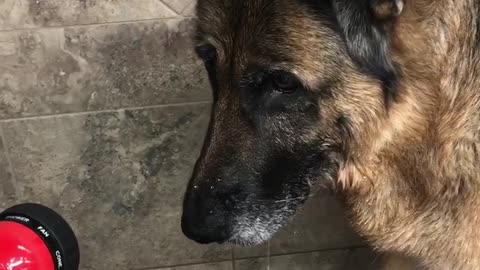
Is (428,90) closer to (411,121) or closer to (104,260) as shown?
(411,121)

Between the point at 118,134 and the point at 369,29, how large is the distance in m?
0.71

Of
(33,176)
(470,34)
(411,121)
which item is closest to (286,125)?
(411,121)

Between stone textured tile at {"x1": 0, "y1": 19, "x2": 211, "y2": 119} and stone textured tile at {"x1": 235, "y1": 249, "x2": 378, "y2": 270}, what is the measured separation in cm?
48

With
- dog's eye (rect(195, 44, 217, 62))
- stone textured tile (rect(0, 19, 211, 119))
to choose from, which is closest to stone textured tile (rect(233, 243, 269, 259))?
stone textured tile (rect(0, 19, 211, 119))

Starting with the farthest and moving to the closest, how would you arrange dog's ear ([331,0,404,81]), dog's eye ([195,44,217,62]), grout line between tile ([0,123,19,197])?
1. grout line between tile ([0,123,19,197])
2. dog's eye ([195,44,217,62])
3. dog's ear ([331,0,404,81])

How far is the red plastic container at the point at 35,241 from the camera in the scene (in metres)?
1.05

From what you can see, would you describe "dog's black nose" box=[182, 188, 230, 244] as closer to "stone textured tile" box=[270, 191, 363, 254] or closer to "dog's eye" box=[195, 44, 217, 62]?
"dog's eye" box=[195, 44, 217, 62]

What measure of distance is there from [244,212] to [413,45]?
36 cm

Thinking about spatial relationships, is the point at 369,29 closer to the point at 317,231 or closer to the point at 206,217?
the point at 206,217

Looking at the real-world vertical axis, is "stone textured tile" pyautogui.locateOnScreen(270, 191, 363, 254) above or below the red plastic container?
below

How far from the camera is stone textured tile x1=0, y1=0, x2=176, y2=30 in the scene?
4.34 feet

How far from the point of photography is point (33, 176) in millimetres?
1516

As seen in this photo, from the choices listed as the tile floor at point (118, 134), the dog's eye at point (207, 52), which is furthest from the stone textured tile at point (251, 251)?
the dog's eye at point (207, 52)

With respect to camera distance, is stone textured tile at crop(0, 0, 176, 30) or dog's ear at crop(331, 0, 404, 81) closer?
dog's ear at crop(331, 0, 404, 81)
